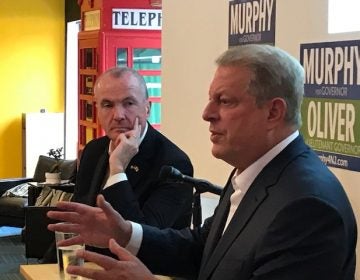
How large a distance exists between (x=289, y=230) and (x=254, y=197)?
0.21 meters

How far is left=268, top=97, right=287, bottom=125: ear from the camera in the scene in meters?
1.77

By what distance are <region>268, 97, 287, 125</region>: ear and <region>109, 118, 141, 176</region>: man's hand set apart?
1.09 m

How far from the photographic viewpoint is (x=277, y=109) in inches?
69.9

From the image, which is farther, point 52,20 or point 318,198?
point 52,20

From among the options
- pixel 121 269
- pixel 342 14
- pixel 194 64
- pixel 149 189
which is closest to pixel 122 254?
pixel 121 269

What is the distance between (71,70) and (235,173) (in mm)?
7432

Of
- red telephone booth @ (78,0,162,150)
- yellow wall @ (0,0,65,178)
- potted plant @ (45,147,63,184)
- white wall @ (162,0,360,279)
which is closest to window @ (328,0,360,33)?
white wall @ (162,0,360,279)

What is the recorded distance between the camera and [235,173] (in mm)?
1983

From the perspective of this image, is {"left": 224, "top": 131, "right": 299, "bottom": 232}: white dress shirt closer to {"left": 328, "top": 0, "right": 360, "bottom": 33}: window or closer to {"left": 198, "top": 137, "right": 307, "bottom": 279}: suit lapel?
{"left": 198, "top": 137, "right": 307, "bottom": 279}: suit lapel

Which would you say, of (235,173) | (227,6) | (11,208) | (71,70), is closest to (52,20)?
(71,70)

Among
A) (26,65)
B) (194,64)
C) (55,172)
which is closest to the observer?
(194,64)

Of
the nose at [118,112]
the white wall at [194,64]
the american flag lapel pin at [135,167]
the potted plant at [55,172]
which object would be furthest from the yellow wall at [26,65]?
the american flag lapel pin at [135,167]

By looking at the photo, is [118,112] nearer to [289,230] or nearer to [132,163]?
[132,163]

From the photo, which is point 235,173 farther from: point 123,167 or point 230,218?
point 123,167
